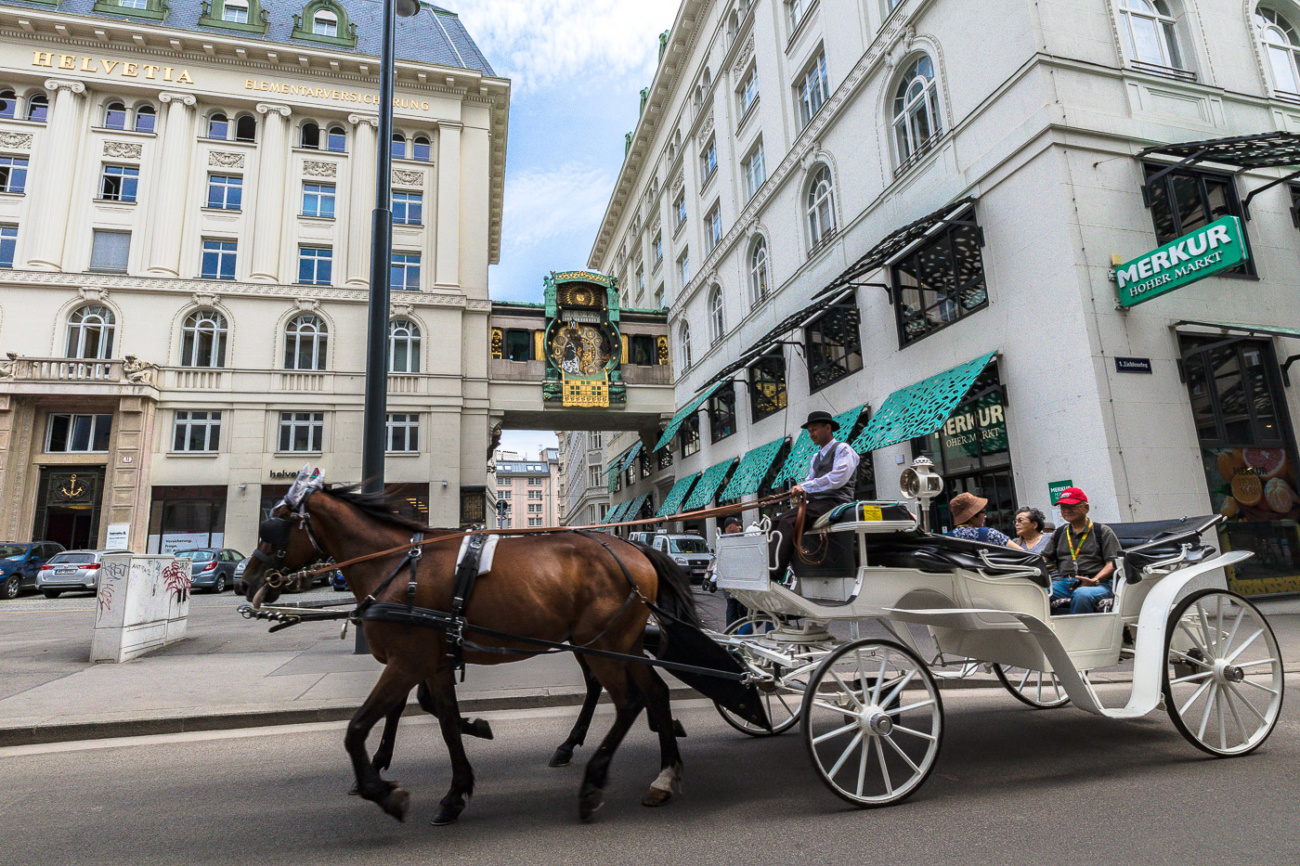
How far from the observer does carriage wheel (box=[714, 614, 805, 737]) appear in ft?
15.3

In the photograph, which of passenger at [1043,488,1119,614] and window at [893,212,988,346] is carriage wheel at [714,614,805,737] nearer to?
passenger at [1043,488,1119,614]

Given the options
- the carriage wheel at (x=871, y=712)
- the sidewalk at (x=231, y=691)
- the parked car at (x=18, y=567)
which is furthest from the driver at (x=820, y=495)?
the parked car at (x=18, y=567)

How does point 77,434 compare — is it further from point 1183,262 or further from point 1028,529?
point 1183,262

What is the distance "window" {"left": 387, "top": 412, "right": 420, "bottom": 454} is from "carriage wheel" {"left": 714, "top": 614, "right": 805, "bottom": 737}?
2538 centimetres

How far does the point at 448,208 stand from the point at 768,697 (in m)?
31.1

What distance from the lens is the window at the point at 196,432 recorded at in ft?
90.3

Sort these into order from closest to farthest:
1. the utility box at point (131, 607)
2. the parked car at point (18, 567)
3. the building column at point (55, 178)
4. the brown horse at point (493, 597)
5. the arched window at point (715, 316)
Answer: the brown horse at point (493, 597)
the utility box at point (131, 607)
the parked car at point (18, 567)
the building column at point (55, 178)
the arched window at point (715, 316)

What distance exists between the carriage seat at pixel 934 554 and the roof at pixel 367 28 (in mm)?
35253

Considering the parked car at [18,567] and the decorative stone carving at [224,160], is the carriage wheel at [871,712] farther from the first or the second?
the decorative stone carving at [224,160]

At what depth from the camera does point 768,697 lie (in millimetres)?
5406

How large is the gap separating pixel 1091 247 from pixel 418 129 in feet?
100

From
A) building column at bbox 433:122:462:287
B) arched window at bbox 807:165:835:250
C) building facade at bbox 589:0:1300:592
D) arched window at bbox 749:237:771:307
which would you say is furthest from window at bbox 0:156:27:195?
building facade at bbox 589:0:1300:592

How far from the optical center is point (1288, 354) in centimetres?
1181

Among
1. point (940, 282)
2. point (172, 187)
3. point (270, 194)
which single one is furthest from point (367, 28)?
point (940, 282)
